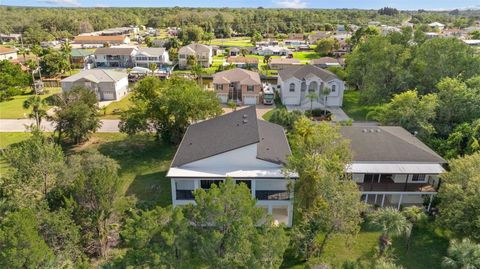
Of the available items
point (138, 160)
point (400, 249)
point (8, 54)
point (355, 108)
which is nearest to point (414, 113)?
point (355, 108)

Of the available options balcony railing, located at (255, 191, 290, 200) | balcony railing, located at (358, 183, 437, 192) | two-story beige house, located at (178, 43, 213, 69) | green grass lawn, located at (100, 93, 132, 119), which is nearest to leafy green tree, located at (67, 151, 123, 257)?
balcony railing, located at (255, 191, 290, 200)

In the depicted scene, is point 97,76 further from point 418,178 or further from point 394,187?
point 418,178

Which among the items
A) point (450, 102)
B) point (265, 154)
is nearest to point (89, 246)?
point (265, 154)

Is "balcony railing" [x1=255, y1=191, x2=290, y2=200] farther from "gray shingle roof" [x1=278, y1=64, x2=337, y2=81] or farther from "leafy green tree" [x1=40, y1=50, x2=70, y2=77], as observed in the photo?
"leafy green tree" [x1=40, y1=50, x2=70, y2=77]

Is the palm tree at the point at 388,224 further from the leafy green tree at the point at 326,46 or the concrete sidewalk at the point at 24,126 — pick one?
the leafy green tree at the point at 326,46

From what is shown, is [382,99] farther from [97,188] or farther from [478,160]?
[97,188]
